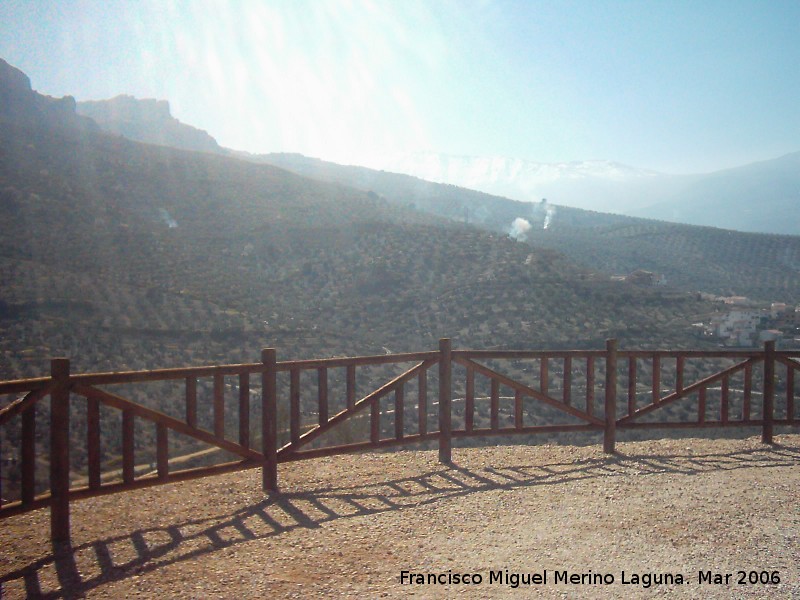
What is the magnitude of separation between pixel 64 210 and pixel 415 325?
19.6 metres

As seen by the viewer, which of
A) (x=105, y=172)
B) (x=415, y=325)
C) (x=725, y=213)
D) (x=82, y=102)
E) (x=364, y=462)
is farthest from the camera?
(x=725, y=213)

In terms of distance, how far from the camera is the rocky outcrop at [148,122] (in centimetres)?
8469

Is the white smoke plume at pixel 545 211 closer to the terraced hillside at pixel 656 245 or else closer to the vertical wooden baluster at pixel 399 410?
the terraced hillside at pixel 656 245

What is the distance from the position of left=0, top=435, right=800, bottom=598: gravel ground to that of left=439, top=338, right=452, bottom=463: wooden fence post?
22cm

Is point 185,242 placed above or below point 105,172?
below

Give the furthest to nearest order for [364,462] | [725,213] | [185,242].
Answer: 1. [725,213]
2. [185,242]
3. [364,462]

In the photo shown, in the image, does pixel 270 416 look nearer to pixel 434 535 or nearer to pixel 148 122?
pixel 434 535

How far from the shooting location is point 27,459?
5.02 m

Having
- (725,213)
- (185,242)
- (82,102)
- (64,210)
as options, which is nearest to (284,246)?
(185,242)

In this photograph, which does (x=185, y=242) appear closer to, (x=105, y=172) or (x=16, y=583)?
(x=105, y=172)

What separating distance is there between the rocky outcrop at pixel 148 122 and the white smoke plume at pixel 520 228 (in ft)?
134

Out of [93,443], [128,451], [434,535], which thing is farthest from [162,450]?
[434,535]

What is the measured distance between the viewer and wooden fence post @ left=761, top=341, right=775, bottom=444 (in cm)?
898

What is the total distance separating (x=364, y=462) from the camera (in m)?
8.17
